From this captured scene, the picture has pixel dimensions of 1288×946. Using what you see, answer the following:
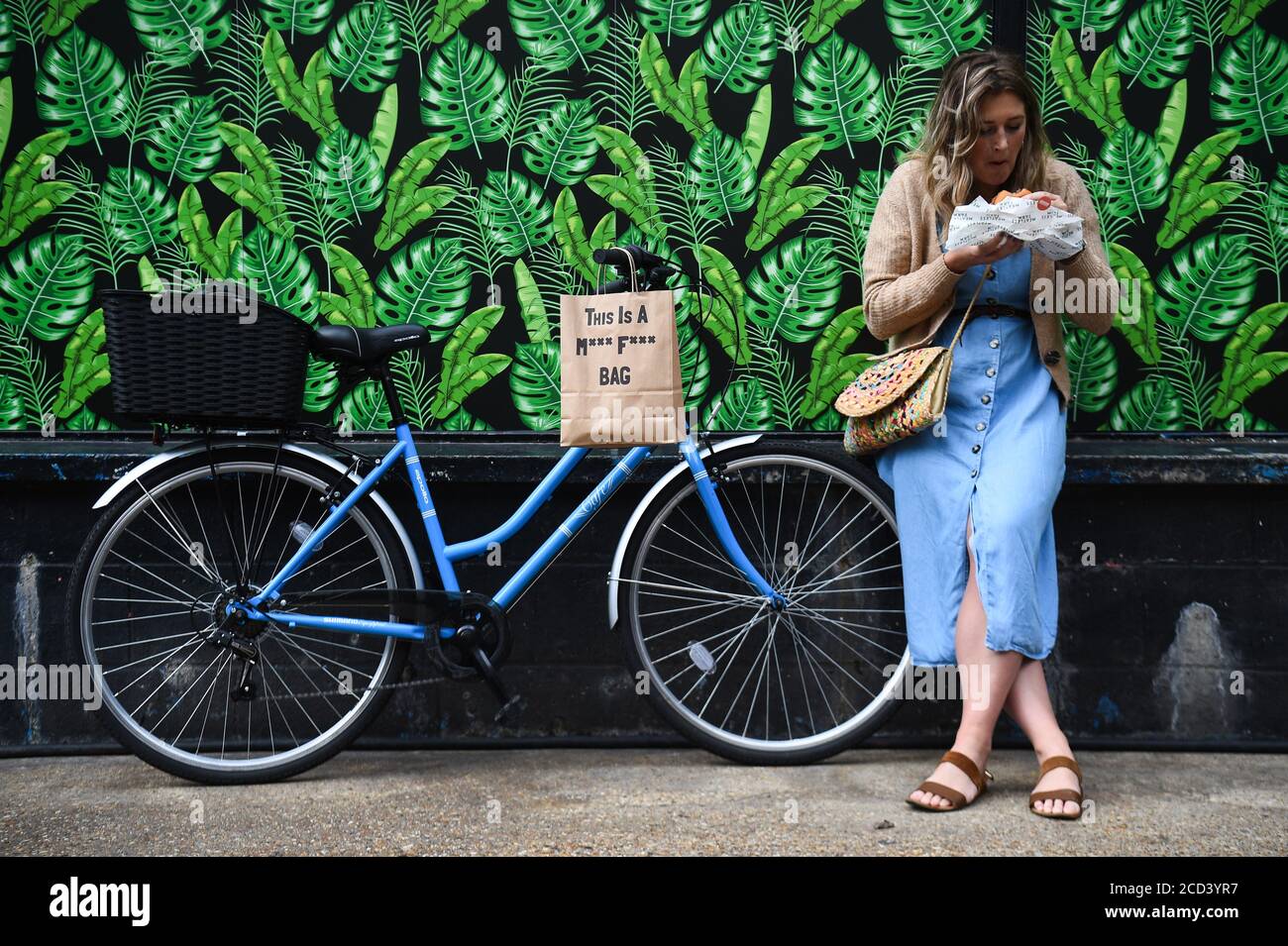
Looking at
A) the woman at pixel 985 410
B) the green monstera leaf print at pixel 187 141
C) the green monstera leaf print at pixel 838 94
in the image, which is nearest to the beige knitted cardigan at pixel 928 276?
the woman at pixel 985 410

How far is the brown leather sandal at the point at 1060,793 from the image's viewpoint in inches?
121

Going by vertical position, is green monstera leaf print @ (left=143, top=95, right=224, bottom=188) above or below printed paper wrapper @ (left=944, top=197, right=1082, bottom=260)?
above

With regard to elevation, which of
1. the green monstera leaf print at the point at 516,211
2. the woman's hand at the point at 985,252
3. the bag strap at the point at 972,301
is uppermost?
the green monstera leaf print at the point at 516,211

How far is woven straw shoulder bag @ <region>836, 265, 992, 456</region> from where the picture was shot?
3.17 metres

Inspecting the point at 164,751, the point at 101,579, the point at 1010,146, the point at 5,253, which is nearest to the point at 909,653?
the point at 1010,146

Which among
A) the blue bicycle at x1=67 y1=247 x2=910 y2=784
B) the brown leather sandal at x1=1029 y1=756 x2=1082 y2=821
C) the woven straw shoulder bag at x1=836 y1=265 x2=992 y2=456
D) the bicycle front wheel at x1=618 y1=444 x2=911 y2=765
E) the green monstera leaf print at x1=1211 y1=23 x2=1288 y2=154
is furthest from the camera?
the green monstera leaf print at x1=1211 y1=23 x2=1288 y2=154

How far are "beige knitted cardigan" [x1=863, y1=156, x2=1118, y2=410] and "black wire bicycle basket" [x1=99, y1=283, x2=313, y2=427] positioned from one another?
67.1 inches

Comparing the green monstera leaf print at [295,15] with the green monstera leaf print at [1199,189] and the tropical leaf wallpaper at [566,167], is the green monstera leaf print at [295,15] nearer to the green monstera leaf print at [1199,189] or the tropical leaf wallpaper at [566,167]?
the tropical leaf wallpaper at [566,167]

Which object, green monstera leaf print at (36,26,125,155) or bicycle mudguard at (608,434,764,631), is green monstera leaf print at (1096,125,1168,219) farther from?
green monstera leaf print at (36,26,125,155)

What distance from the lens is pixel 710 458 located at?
3.50 m

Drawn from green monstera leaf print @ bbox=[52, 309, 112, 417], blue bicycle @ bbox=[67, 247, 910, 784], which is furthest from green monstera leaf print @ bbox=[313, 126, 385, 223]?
green monstera leaf print @ bbox=[52, 309, 112, 417]

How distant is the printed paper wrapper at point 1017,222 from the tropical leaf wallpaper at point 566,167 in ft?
Answer: 3.39

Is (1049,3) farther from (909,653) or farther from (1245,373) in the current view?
(909,653)

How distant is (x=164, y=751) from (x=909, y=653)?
7.42 feet
